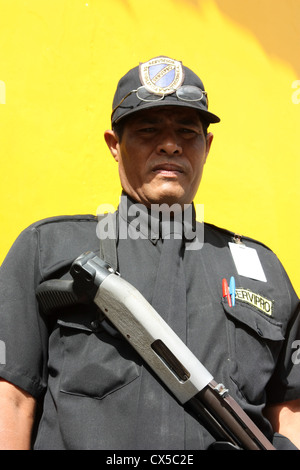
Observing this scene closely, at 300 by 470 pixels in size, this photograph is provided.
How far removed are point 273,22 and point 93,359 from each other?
1.92m

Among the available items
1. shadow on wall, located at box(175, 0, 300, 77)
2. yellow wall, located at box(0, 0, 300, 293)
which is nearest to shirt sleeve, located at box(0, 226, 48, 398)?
yellow wall, located at box(0, 0, 300, 293)

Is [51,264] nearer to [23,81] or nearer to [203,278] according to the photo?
[203,278]

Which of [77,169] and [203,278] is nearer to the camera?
[203,278]

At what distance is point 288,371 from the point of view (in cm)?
167

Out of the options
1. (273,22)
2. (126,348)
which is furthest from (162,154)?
(273,22)

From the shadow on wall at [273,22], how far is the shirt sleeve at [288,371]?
1.39 metres

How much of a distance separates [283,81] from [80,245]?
4.89 feet

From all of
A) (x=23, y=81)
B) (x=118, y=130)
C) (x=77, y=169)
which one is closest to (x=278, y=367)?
(x=118, y=130)

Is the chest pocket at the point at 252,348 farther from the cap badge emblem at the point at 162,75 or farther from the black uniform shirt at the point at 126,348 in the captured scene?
the cap badge emblem at the point at 162,75

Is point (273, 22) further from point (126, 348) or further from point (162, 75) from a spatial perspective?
point (126, 348)

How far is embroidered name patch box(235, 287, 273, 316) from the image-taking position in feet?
5.19

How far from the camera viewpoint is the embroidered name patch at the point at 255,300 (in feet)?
5.19

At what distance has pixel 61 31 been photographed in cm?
218

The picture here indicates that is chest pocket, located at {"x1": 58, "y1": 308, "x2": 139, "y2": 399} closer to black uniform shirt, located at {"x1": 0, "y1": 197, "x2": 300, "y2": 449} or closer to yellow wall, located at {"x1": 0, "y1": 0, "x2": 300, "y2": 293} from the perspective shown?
black uniform shirt, located at {"x1": 0, "y1": 197, "x2": 300, "y2": 449}
